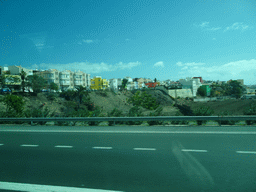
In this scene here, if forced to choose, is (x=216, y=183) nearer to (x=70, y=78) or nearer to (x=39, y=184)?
(x=39, y=184)

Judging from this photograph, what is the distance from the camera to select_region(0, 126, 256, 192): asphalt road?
4254 millimetres

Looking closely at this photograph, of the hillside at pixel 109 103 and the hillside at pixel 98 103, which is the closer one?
the hillside at pixel 109 103

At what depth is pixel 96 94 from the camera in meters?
78.2

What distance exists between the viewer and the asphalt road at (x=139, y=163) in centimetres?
425

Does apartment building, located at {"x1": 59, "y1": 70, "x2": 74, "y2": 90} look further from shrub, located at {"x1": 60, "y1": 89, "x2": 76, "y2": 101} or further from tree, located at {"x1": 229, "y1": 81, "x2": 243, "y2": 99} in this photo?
tree, located at {"x1": 229, "y1": 81, "x2": 243, "y2": 99}

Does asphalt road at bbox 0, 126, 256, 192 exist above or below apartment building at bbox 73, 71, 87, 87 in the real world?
below

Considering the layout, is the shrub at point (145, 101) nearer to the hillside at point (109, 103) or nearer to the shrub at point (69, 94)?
the hillside at point (109, 103)

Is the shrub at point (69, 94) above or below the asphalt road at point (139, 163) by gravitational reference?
above

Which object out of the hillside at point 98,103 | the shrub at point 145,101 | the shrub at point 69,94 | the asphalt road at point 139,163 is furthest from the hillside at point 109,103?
the asphalt road at point 139,163

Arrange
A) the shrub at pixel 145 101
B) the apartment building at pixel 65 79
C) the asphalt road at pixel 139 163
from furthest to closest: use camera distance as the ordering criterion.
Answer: the apartment building at pixel 65 79, the shrub at pixel 145 101, the asphalt road at pixel 139 163

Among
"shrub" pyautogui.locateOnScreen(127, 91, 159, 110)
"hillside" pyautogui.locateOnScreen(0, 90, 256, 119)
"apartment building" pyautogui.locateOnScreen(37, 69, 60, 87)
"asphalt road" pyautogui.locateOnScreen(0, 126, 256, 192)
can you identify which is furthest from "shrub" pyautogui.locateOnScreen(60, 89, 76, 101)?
"asphalt road" pyautogui.locateOnScreen(0, 126, 256, 192)

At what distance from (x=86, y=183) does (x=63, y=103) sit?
2305 inches

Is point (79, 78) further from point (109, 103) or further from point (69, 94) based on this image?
point (69, 94)

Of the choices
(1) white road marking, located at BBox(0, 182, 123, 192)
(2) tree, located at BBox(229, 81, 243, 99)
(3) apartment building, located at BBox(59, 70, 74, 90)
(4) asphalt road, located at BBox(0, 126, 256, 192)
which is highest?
(3) apartment building, located at BBox(59, 70, 74, 90)
